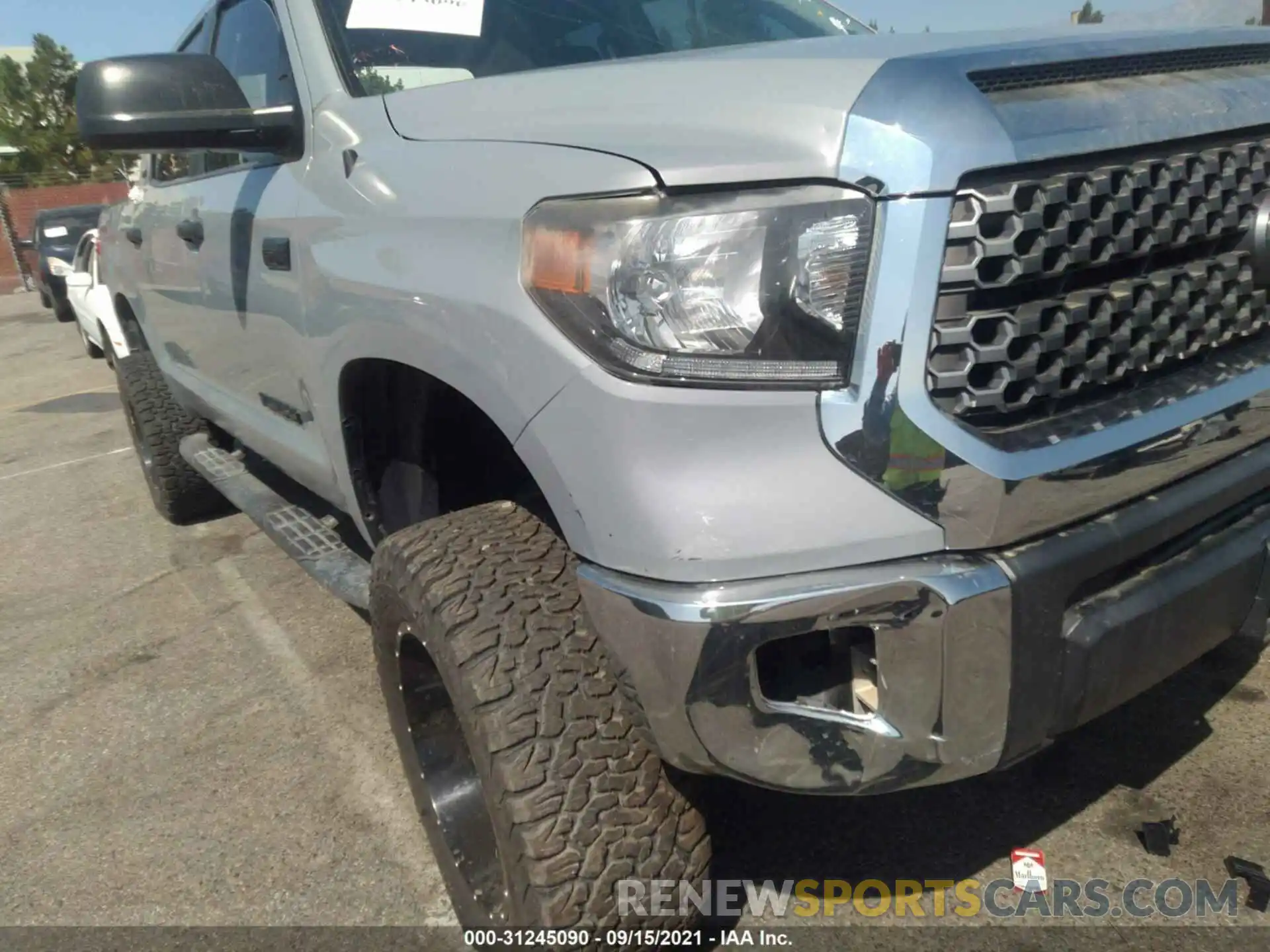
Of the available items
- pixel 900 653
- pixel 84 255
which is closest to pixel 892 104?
pixel 900 653

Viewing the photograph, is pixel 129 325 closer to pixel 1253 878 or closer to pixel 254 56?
pixel 254 56

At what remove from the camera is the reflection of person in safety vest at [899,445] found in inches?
A: 55.9

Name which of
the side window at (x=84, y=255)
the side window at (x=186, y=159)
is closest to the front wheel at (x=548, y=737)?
the side window at (x=186, y=159)

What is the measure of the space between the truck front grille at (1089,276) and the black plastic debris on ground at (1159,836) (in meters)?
1.06

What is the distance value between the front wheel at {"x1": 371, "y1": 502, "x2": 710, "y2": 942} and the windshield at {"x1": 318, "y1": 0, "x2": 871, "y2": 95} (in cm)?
118

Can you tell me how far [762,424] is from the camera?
1.46 metres

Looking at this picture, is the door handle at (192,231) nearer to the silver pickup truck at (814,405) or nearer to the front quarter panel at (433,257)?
the front quarter panel at (433,257)

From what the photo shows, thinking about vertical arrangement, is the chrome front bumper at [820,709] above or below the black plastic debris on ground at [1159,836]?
above

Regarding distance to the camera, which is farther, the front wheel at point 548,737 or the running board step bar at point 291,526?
the running board step bar at point 291,526

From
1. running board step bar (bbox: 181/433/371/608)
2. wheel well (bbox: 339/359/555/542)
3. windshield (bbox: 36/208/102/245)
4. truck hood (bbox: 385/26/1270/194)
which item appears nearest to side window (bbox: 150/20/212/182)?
running board step bar (bbox: 181/433/371/608)

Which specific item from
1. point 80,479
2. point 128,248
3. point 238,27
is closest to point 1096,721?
point 238,27

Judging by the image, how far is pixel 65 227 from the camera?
1520cm

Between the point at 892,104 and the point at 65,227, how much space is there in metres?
16.6

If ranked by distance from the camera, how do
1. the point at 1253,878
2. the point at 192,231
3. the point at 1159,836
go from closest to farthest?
the point at 1253,878 → the point at 1159,836 → the point at 192,231
